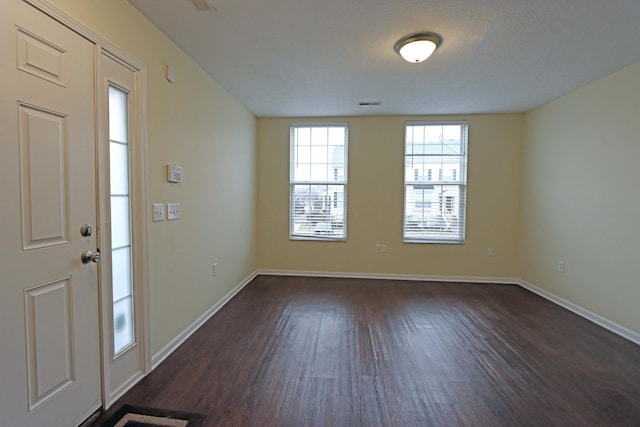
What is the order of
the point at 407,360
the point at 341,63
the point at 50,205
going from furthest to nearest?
the point at 341,63
the point at 407,360
the point at 50,205

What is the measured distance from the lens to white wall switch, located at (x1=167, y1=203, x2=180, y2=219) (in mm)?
2406

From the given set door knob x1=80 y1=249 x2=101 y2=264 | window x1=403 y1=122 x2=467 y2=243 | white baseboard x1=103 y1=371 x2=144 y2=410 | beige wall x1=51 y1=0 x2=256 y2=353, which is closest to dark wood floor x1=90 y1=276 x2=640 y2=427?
→ white baseboard x1=103 y1=371 x2=144 y2=410

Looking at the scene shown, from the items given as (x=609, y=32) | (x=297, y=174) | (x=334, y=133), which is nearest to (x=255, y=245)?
(x=297, y=174)

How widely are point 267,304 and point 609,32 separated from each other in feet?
12.9

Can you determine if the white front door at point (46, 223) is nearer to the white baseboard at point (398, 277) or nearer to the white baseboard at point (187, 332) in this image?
the white baseboard at point (187, 332)

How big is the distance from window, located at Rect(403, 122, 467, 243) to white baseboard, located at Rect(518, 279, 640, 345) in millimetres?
1134

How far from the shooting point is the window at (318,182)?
472 centimetres

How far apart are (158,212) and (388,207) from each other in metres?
3.31

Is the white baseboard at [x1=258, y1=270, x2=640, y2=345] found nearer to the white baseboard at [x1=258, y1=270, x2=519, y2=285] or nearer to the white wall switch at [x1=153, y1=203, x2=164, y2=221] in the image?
the white baseboard at [x1=258, y1=270, x2=519, y2=285]

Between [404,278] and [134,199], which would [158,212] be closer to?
[134,199]

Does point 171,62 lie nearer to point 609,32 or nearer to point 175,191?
point 175,191

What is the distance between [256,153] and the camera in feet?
15.6

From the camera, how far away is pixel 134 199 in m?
2.03

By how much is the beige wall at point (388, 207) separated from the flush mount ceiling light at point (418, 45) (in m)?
2.17
